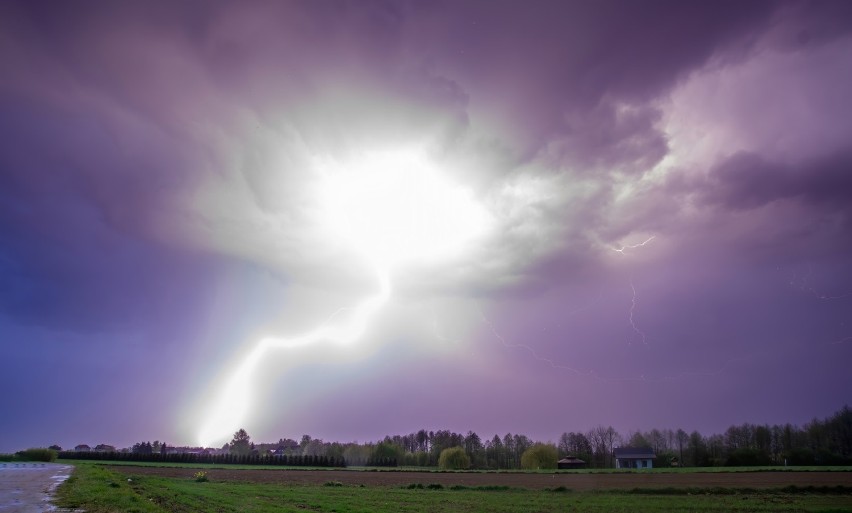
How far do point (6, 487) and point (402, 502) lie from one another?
25244 millimetres

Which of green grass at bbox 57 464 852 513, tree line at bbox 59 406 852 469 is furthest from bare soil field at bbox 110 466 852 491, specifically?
tree line at bbox 59 406 852 469

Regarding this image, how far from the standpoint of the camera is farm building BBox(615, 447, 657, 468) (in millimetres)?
127562

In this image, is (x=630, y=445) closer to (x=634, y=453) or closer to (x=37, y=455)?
(x=634, y=453)

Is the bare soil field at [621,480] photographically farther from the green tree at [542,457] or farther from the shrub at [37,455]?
the shrub at [37,455]

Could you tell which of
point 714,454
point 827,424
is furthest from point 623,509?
point 827,424

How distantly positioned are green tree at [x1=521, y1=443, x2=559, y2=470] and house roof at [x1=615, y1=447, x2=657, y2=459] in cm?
2339

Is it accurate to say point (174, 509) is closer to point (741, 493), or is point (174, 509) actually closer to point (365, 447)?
point (741, 493)

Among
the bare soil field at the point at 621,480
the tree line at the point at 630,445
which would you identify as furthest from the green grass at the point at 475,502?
the tree line at the point at 630,445

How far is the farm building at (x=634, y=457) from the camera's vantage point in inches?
5022

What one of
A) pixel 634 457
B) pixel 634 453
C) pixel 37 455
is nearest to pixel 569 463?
pixel 634 457

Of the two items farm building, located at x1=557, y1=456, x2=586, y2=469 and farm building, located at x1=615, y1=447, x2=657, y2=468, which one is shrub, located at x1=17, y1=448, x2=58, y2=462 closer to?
farm building, located at x1=557, y1=456, x2=586, y2=469

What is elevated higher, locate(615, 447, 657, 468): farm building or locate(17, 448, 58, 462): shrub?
locate(17, 448, 58, 462): shrub

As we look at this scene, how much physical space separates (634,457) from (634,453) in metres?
3.24

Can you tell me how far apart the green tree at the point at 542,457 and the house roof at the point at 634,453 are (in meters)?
23.4
